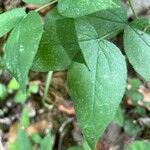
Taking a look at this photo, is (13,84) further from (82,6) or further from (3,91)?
(82,6)

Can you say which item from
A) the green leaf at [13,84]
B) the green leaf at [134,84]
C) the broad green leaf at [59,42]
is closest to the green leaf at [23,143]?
A: the green leaf at [13,84]

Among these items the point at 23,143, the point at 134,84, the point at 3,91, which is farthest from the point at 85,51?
the point at 3,91

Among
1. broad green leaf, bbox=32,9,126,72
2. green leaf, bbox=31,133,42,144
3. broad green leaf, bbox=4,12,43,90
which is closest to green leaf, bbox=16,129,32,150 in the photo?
green leaf, bbox=31,133,42,144

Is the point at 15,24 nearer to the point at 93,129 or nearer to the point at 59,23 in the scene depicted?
the point at 59,23

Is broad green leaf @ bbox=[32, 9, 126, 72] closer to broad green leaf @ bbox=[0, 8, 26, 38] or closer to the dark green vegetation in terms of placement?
the dark green vegetation

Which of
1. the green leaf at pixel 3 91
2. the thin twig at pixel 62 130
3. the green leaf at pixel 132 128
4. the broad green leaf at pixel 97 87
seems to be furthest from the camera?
the green leaf at pixel 3 91

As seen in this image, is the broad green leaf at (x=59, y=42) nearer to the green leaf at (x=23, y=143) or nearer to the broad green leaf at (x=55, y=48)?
the broad green leaf at (x=55, y=48)

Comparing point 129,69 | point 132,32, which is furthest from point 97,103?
point 129,69
